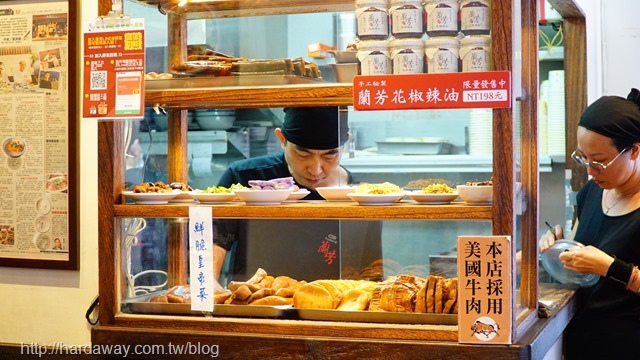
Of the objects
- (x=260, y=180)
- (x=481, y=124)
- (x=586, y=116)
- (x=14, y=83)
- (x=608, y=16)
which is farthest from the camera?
(x=608, y=16)

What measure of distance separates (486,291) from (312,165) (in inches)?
29.9

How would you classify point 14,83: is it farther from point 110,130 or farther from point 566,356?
point 566,356

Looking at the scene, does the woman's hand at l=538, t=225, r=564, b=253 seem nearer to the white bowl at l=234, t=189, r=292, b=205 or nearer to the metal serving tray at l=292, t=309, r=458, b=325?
the metal serving tray at l=292, t=309, r=458, b=325

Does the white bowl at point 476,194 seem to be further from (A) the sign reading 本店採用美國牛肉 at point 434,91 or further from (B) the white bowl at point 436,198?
(A) the sign reading 本店採用美國牛肉 at point 434,91

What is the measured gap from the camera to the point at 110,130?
8.48ft

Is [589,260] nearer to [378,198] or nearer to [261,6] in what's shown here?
[378,198]

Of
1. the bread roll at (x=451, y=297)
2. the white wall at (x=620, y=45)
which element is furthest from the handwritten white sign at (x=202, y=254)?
the white wall at (x=620, y=45)

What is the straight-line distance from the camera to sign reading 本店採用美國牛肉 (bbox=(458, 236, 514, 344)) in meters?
2.21

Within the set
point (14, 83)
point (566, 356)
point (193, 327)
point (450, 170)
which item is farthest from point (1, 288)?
point (566, 356)

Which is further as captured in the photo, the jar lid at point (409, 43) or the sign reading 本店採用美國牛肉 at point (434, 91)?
the jar lid at point (409, 43)

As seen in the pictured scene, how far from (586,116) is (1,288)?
2.43m

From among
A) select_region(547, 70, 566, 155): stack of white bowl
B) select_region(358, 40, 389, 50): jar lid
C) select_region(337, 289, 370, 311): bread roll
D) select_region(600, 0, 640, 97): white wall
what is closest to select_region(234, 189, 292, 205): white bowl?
select_region(337, 289, 370, 311): bread roll

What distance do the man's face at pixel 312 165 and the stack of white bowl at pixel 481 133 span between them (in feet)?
1.46

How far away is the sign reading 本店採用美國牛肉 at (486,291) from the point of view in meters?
2.21
